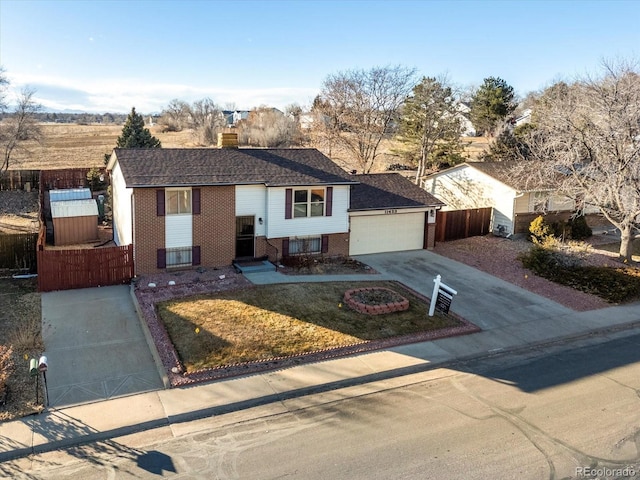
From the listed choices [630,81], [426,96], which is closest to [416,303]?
[630,81]

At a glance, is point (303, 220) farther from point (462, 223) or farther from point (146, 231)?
point (462, 223)

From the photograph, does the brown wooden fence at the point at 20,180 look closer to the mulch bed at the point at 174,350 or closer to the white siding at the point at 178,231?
the white siding at the point at 178,231

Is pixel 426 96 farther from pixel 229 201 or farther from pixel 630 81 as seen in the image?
pixel 229 201

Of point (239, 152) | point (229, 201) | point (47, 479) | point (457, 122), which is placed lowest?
point (47, 479)

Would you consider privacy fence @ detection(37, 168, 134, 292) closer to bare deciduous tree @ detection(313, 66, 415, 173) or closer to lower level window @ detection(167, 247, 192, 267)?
lower level window @ detection(167, 247, 192, 267)

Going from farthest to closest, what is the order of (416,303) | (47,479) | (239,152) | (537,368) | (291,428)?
1. (239,152)
2. (416,303)
3. (537,368)
4. (291,428)
5. (47,479)

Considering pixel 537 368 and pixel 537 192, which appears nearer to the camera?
pixel 537 368

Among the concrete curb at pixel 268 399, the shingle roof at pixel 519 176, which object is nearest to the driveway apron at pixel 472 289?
the concrete curb at pixel 268 399
